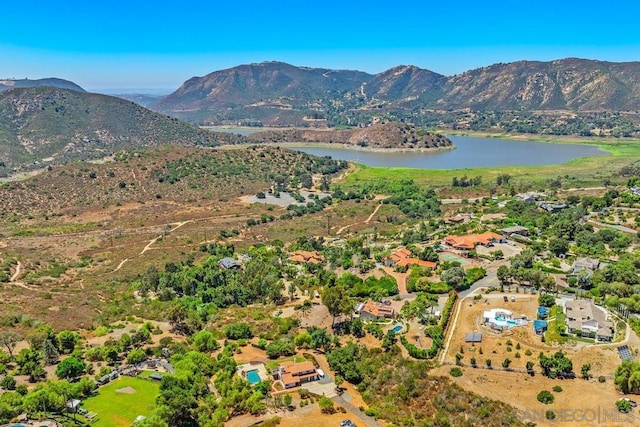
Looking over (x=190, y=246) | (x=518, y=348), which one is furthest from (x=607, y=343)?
(x=190, y=246)

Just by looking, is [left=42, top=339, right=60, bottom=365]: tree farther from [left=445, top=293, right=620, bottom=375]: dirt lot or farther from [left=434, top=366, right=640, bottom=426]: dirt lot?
[left=445, top=293, right=620, bottom=375]: dirt lot

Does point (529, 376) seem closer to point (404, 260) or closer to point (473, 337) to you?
point (473, 337)

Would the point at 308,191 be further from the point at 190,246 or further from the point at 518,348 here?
the point at 518,348

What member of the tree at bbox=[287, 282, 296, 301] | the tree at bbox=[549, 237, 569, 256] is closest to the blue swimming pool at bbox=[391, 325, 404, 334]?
the tree at bbox=[287, 282, 296, 301]

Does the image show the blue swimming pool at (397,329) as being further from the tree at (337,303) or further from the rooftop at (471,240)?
the rooftop at (471,240)

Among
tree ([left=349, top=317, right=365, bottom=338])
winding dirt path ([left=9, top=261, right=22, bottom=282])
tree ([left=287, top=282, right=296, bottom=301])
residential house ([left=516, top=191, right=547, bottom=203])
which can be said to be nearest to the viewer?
tree ([left=349, top=317, right=365, bottom=338])

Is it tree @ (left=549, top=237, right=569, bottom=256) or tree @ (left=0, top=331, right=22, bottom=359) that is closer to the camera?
tree @ (left=0, top=331, right=22, bottom=359)
